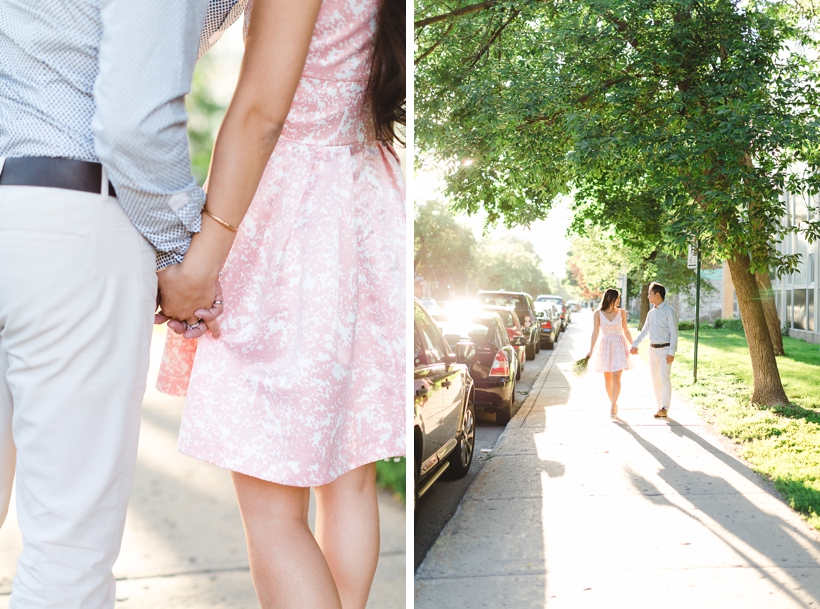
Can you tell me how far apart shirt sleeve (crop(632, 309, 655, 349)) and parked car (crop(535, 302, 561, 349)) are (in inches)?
10.7

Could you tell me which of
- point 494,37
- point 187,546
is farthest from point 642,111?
point 187,546

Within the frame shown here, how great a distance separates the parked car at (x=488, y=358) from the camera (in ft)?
8.37

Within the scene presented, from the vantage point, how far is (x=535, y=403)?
2.63m

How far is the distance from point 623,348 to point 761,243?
1.91ft

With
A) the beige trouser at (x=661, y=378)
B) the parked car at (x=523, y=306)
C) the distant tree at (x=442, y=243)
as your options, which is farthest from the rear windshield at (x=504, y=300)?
the beige trouser at (x=661, y=378)

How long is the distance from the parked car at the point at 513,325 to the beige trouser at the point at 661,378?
16.1 inches

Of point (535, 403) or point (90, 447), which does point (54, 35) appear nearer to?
point (90, 447)

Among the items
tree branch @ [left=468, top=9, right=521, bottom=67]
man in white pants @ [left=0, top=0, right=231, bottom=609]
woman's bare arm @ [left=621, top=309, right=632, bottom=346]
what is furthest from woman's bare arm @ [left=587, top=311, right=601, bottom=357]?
man in white pants @ [left=0, top=0, right=231, bottom=609]

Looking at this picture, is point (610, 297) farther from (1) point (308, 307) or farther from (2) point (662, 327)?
(1) point (308, 307)

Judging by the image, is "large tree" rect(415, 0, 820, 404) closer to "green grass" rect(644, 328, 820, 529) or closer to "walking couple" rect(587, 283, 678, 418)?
"green grass" rect(644, 328, 820, 529)

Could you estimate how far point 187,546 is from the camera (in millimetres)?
2934

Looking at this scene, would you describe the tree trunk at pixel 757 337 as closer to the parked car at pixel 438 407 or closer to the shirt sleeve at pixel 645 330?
the shirt sleeve at pixel 645 330

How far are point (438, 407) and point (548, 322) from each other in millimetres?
607

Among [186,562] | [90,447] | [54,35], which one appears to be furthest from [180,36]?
[186,562]
